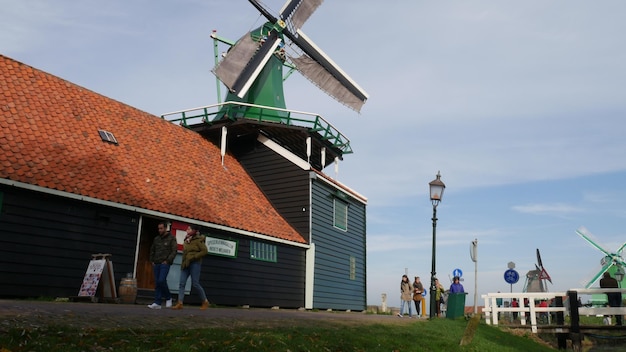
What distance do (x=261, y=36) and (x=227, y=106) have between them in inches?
216

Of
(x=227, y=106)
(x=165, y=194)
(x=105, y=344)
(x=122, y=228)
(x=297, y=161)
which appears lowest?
(x=105, y=344)

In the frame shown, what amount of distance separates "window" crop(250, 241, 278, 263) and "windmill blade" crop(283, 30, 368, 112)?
1168 centimetres

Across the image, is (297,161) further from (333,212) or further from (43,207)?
(43,207)


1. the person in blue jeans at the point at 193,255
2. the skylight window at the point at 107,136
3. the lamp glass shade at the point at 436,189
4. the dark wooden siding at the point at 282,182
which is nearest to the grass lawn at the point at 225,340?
the person in blue jeans at the point at 193,255

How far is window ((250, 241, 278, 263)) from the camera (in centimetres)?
1928

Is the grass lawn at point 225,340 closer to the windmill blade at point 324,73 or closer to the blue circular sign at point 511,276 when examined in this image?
the blue circular sign at point 511,276

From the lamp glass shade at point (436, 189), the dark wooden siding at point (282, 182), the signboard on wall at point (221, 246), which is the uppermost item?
the dark wooden siding at point (282, 182)

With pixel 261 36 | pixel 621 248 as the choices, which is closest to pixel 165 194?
pixel 261 36

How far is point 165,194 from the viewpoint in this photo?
54.8 ft

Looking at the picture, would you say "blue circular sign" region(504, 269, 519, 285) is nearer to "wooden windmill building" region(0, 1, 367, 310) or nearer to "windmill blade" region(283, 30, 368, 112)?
"wooden windmill building" region(0, 1, 367, 310)

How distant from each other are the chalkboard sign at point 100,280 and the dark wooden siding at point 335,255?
1015cm

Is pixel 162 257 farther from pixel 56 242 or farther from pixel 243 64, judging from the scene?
pixel 243 64

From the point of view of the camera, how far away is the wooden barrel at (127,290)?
13.4m

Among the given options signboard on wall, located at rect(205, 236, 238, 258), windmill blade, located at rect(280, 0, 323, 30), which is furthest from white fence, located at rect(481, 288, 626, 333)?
windmill blade, located at rect(280, 0, 323, 30)
